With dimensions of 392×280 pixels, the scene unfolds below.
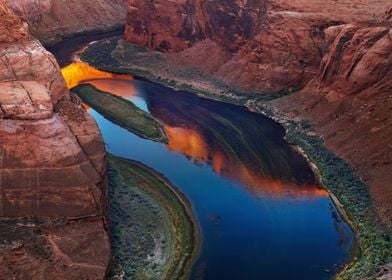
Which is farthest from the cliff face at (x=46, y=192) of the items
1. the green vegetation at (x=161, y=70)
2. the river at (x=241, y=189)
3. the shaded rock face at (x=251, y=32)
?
the shaded rock face at (x=251, y=32)

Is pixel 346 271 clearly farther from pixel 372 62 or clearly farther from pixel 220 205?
pixel 372 62

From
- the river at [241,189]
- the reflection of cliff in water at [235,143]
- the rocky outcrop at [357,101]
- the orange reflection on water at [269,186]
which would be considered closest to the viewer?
the river at [241,189]

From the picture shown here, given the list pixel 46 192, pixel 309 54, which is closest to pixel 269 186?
pixel 46 192

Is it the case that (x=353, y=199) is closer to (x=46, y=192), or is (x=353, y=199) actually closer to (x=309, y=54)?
(x=46, y=192)

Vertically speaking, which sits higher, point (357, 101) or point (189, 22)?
point (189, 22)

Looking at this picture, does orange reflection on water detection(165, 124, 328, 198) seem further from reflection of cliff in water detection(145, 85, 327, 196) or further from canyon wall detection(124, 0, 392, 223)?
canyon wall detection(124, 0, 392, 223)

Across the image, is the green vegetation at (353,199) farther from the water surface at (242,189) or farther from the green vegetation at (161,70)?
the green vegetation at (161,70)

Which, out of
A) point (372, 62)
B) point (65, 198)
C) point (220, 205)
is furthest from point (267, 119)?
point (65, 198)
